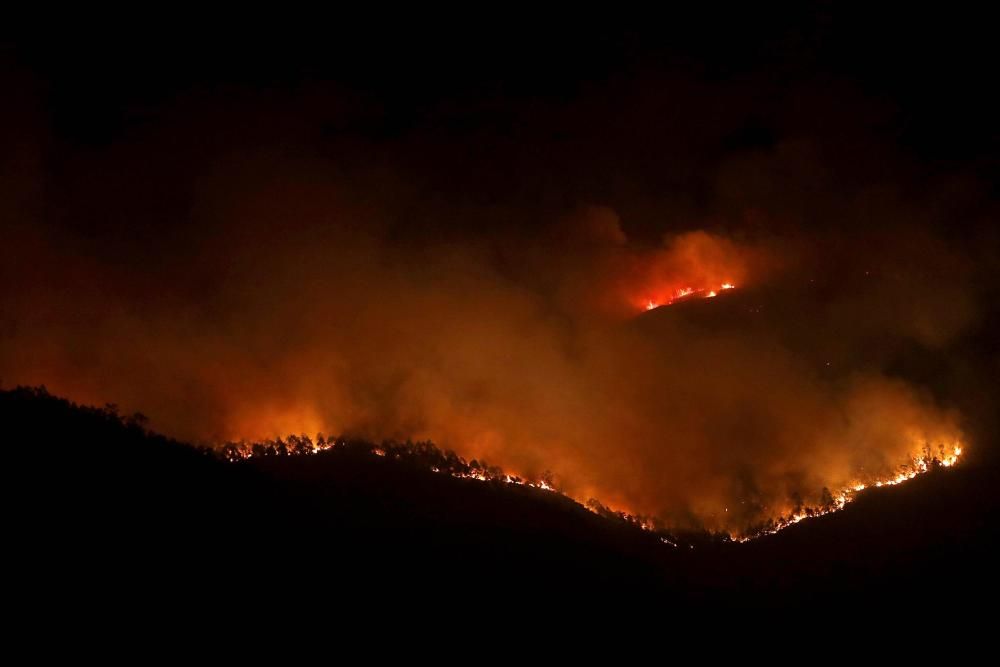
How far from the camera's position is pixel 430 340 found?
1806cm

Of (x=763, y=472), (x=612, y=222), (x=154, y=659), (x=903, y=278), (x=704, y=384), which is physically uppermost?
(x=612, y=222)

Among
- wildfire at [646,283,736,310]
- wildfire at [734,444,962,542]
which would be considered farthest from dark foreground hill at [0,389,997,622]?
A: wildfire at [646,283,736,310]

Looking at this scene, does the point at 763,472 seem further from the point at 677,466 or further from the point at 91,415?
the point at 91,415

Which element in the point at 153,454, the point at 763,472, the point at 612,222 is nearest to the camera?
the point at 153,454

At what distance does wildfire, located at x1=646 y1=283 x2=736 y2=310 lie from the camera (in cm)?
1975

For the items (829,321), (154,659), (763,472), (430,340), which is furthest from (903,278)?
(154,659)

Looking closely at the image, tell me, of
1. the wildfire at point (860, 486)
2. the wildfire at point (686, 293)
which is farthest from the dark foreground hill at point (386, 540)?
the wildfire at point (686, 293)

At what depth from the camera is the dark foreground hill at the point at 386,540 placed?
23.6 feet

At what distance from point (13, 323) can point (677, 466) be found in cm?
1458

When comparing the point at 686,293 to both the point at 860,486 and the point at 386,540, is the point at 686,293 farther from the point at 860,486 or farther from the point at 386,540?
the point at 386,540

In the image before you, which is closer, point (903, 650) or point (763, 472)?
point (903, 650)

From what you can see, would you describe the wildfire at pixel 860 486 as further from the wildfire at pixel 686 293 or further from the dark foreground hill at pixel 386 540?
the wildfire at pixel 686 293

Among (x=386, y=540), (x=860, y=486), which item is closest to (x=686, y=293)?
(x=860, y=486)

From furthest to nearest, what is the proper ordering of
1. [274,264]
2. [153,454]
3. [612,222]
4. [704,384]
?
[612,222] → [274,264] → [704,384] → [153,454]
